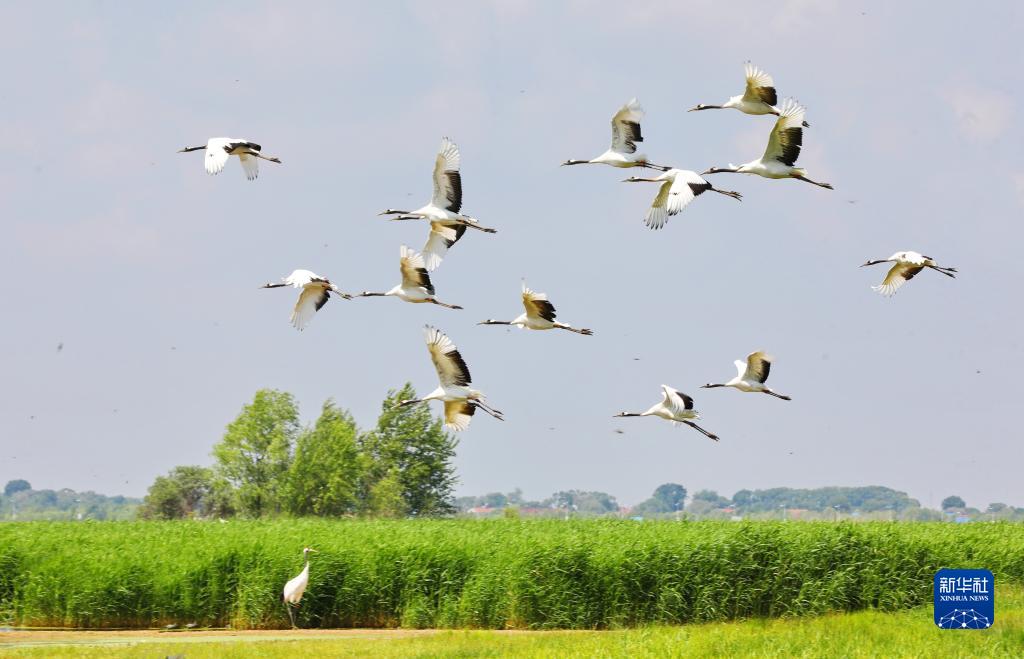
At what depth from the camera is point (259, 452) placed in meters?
64.7

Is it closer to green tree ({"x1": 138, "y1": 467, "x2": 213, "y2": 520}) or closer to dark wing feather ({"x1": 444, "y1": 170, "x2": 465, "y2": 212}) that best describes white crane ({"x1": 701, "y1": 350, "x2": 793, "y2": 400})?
dark wing feather ({"x1": 444, "y1": 170, "x2": 465, "y2": 212})

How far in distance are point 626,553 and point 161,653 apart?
7355 millimetres

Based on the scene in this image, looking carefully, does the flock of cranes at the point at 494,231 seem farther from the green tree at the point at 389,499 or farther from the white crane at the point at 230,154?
the green tree at the point at 389,499

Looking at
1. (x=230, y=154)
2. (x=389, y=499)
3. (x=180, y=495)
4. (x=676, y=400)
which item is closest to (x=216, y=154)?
(x=230, y=154)

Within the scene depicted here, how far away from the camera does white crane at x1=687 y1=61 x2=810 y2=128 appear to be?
60.6 ft

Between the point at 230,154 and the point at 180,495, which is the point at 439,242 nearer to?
the point at 230,154

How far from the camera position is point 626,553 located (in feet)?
71.9

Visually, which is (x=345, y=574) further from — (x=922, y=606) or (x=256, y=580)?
(x=922, y=606)

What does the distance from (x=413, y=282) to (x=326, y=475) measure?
4233 cm

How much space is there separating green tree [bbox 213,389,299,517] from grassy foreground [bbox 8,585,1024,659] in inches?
1684

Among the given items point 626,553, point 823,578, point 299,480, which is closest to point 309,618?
point 626,553

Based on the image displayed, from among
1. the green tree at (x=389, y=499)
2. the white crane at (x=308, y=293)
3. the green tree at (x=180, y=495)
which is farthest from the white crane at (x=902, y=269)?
the green tree at (x=180, y=495)

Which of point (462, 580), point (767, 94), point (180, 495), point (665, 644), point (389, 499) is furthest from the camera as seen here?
point (180, 495)

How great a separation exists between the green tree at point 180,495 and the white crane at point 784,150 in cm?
6358
